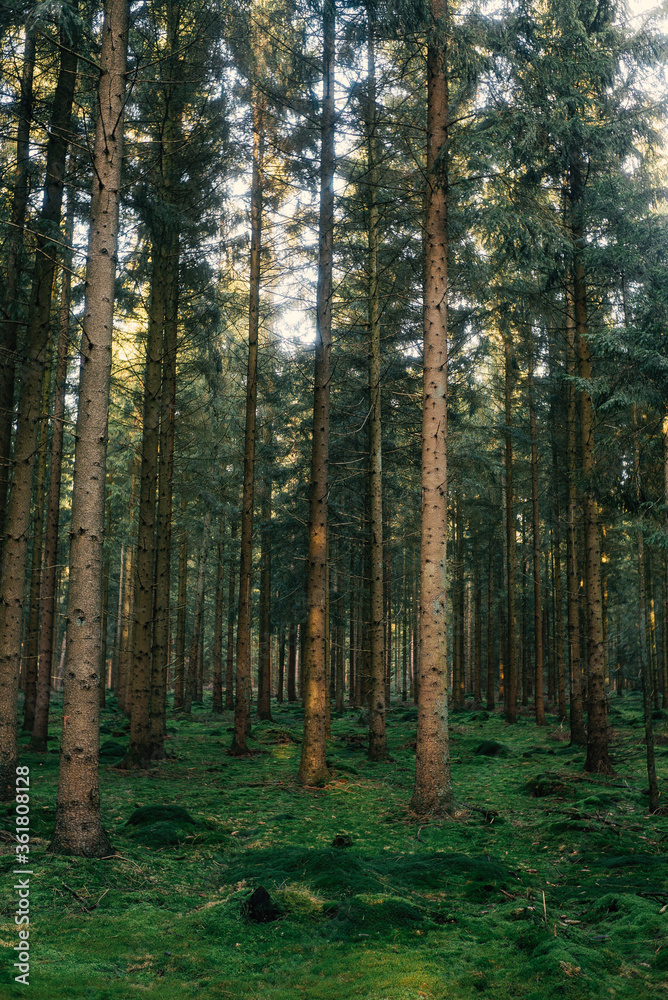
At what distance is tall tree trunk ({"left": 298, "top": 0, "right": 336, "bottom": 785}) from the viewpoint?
11445 mm

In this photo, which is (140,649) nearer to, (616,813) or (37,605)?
(37,605)

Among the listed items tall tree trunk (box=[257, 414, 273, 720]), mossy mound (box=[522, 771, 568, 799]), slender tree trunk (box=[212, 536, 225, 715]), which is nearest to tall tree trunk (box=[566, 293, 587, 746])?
mossy mound (box=[522, 771, 568, 799])

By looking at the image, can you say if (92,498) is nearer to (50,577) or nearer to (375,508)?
(375,508)

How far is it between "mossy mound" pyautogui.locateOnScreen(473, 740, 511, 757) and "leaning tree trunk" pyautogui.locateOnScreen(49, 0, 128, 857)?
37.9 ft

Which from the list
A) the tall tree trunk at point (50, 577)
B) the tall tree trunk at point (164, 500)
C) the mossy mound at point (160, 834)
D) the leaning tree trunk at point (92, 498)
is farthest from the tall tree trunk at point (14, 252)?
the mossy mound at point (160, 834)

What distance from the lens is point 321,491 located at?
11812mm

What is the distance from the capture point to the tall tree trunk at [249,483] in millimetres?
14969

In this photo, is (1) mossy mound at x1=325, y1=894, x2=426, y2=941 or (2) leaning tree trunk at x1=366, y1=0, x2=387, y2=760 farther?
(2) leaning tree trunk at x1=366, y1=0, x2=387, y2=760

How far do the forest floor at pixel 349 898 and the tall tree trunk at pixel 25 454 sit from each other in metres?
1.46

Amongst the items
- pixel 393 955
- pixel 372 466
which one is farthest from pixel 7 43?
pixel 393 955

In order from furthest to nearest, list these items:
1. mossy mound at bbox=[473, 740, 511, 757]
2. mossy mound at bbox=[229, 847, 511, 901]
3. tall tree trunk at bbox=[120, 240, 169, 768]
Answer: mossy mound at bbox=[473, 740, 511, 757], tall tree trunk at bbox=[120, 240, 169, 768], mossy mound at bbox=[229, 847, 511, 901]

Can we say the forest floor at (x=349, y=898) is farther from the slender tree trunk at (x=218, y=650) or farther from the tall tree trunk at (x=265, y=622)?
the slender tree trunk at (x=218, y=650)

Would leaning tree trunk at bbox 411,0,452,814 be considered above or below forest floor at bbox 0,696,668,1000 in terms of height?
above

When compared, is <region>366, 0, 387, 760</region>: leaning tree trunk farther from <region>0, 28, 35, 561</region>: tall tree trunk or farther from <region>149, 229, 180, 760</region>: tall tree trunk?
<region>0, 28, 35, 561</region>: tall tree trunk
